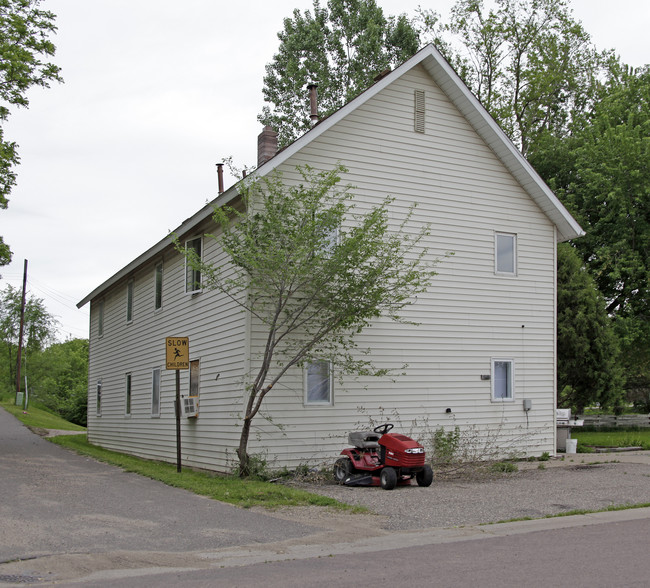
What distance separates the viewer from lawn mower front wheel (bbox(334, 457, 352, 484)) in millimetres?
14312

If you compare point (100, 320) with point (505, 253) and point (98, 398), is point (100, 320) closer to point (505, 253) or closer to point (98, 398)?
point (98, 398)

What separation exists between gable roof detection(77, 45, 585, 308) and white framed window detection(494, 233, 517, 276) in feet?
4.33

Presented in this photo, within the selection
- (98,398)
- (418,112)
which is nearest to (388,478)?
(418,112)

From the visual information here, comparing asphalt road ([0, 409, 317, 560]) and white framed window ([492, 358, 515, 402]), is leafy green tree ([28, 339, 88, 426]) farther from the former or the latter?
asphalt road ([0, 409, 317, 560])

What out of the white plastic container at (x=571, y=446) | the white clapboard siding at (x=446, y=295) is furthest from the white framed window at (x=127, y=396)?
the white plastic container at (x=571, y=446)

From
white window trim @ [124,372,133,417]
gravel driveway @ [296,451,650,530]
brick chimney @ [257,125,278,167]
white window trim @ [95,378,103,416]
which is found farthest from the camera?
white window trim @ [95,378,103,416]

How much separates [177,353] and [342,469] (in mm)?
4114

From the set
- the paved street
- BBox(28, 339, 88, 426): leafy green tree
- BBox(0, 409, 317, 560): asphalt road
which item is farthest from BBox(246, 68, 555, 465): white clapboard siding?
BBox(28, 339, 88, 426): leafy green tree

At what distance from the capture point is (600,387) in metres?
28.0

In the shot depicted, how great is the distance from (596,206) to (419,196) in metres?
19.9

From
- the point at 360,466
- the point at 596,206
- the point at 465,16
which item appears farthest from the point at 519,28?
the point at 360,466

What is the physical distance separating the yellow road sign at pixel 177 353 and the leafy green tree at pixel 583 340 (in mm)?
16527

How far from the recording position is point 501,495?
503 inches

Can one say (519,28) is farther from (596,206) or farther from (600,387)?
(600,387)
